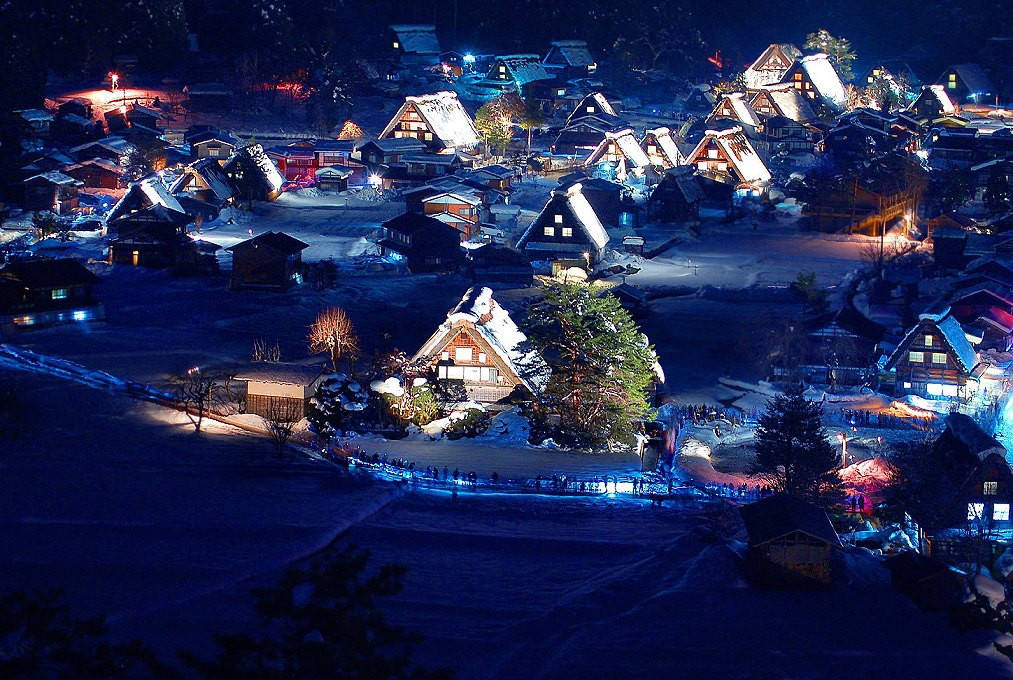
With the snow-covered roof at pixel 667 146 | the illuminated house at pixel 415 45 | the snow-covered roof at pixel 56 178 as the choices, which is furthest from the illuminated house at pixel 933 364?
the illuminated house at pixel 415 45

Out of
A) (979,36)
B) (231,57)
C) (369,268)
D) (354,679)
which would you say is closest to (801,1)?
(979,36)

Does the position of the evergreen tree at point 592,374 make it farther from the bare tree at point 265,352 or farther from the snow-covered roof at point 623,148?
the snow-covered roof at point 623,148

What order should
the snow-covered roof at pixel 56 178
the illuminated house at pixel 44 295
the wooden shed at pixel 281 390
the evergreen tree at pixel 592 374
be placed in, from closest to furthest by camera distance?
the evergreen tree at pixel 592 374
the wooden shed at pixel 281 390
the illuminated house at pixel 44 295
the snow-covered roof at pixel 56 178

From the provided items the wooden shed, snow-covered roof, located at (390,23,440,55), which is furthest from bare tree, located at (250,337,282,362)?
snow-covered roof, located at (390,23,440,55)

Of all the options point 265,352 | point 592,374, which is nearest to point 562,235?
point 265,352

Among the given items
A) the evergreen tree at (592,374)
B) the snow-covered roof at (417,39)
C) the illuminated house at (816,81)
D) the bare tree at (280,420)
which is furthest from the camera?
the snow-covered roof at (417,39)

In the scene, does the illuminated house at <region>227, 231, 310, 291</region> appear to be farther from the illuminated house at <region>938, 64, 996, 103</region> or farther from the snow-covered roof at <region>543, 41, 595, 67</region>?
the illuminated house at <region>938, 64, 996, 103</region>
